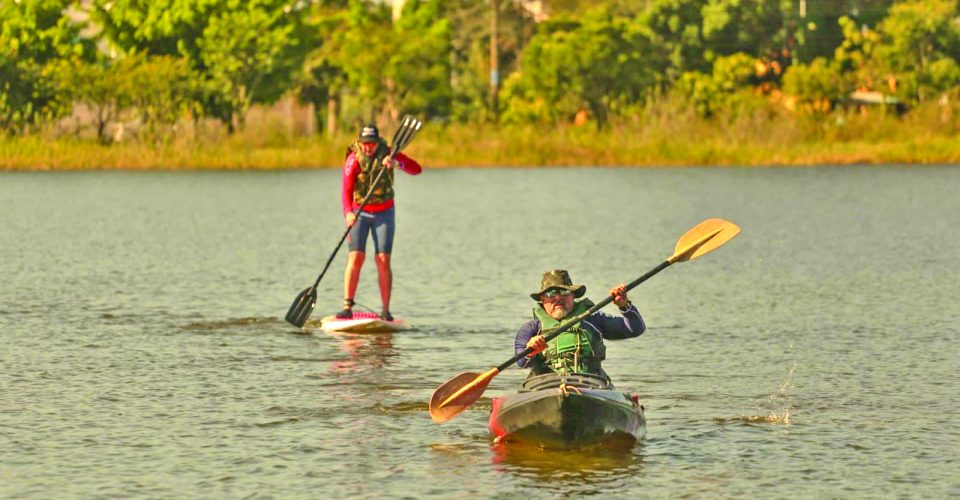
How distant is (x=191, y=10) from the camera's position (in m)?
76.0

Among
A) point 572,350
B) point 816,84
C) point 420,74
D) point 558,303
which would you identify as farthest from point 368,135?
point 420,74

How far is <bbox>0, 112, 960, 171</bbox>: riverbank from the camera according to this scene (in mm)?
62938

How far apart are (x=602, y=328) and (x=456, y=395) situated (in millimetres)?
999

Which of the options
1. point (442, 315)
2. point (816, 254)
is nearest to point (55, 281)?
point (442, 315)

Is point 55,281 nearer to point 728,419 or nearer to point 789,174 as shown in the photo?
point 728,419

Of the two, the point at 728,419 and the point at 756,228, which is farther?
the point at 756,228

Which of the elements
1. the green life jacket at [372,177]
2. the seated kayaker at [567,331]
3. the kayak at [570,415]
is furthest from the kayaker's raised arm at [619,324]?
the green life jacket at [372,177]

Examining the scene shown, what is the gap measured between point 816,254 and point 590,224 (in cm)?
853

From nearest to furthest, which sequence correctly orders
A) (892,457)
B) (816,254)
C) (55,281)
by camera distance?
1. (892,457)
2. (55,281)
3. (816,254)

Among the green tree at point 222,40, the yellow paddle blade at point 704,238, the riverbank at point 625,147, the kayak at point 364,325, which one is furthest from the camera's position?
the green tree at point 222,40

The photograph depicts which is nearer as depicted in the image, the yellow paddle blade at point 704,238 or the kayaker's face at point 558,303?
the kayaker's face at point 558,303

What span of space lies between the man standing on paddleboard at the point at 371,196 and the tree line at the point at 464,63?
4998 cm

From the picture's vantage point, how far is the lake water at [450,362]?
11.2 metres

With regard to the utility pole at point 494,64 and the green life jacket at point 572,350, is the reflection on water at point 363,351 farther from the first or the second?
the utility pole at point 494,64
